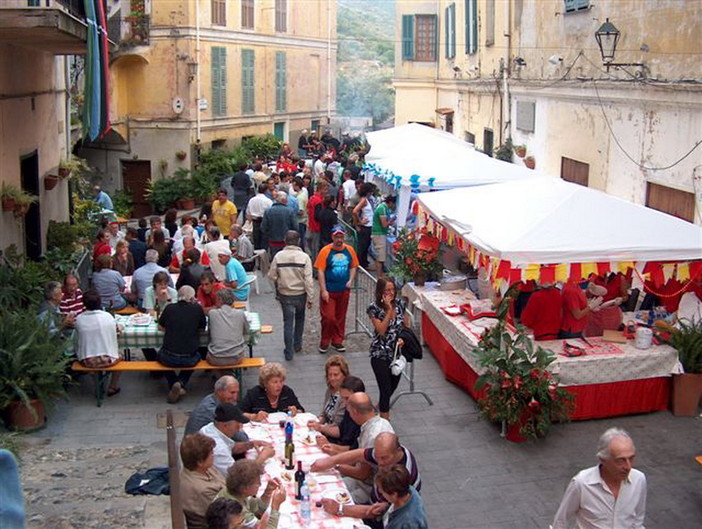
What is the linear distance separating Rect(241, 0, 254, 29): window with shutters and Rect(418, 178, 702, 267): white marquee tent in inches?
834

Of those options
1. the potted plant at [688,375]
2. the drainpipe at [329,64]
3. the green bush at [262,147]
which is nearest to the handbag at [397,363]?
the potted plant at [688,375]

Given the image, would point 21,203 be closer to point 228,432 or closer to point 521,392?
point 228,432

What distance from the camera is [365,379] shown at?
11.0 metres

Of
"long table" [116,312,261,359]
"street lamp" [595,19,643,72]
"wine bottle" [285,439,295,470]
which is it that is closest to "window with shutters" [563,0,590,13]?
"street lamp" [595,19,643,72]

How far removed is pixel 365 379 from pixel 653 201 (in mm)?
5784

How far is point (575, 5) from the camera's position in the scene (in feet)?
53.4

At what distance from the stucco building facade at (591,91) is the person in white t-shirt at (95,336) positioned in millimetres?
7931

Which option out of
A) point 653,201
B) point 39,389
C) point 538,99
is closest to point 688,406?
point 653,201

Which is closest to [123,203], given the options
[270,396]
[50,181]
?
[50,181]

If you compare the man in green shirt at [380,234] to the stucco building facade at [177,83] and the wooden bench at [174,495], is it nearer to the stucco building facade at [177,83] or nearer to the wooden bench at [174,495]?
the wooden bench at [174,495]

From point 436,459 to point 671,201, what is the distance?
6505 millimetres

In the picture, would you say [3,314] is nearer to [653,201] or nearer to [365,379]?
[365,379]

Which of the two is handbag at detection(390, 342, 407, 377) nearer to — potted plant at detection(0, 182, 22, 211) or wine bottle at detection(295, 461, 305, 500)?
wine bottle at detection(295, 461, 305, 500)

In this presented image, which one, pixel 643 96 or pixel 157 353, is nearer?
pixel 157 353
